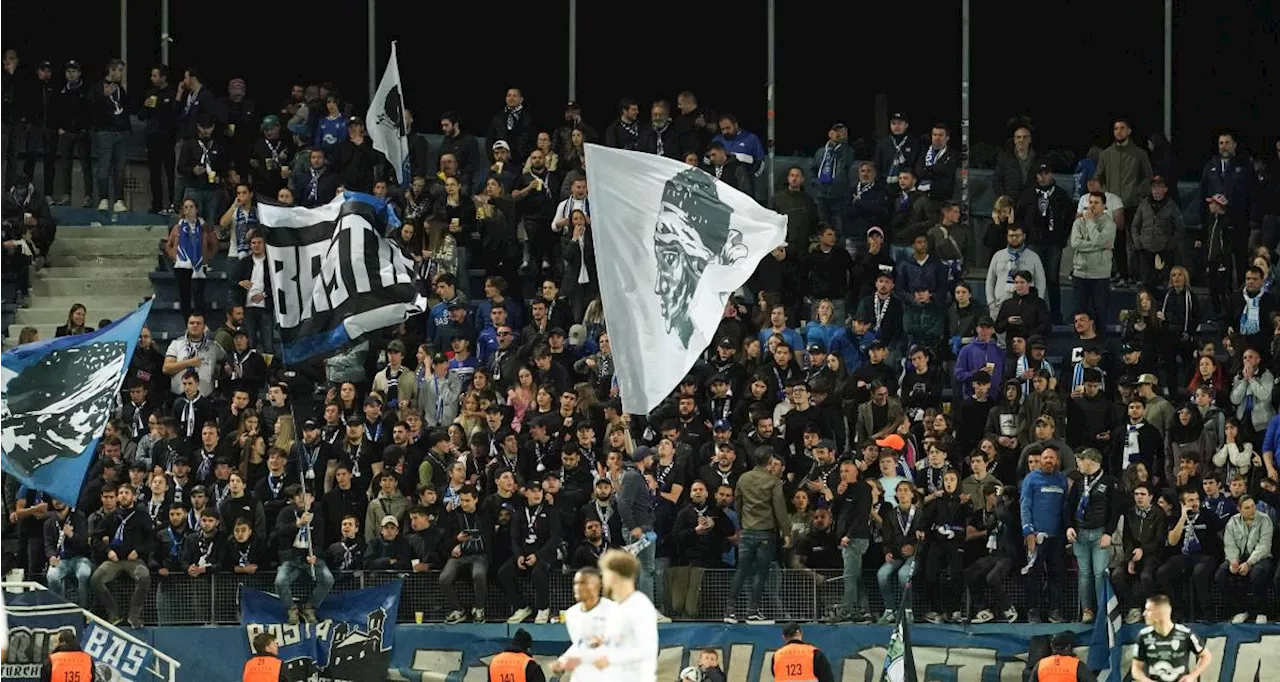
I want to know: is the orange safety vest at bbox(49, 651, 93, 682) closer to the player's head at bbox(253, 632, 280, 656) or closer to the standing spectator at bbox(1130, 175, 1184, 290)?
the player's head at bbox(253, 632, 280, 656)

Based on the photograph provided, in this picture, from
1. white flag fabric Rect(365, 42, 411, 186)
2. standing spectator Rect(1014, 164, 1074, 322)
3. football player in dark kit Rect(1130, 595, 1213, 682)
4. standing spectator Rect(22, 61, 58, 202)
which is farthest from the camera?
standing spectator Rect(22, 61, 58, 202)

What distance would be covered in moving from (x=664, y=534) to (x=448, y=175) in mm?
6881

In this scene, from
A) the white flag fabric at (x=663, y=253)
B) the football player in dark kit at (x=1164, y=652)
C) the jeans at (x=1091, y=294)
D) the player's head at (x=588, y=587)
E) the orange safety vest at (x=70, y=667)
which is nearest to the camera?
the player's head at (x=588, y=587)

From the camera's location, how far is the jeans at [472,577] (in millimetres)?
27984

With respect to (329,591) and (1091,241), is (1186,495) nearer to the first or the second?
(1091,241)

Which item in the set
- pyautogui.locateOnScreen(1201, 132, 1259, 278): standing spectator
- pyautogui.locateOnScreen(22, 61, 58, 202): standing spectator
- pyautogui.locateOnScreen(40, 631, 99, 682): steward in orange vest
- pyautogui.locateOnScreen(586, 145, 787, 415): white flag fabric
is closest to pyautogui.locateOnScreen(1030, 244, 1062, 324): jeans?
pyautogui.locateOnScreen(1201, 132, 1259, 278): standing spectator

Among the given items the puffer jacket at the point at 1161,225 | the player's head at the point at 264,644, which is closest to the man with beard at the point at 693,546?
the player's head at the point at 264,644

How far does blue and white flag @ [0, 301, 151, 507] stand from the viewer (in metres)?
25.7

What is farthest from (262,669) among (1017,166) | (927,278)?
(1017,166)

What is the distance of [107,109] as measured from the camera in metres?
35.2

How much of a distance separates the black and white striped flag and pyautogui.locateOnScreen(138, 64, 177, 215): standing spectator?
611cm

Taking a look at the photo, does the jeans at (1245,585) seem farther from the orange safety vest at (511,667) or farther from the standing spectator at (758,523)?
the orange safety vest at (511,667)

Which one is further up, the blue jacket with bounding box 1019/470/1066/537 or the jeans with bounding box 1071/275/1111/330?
the jeans with bounding box 1071/275/1111/330

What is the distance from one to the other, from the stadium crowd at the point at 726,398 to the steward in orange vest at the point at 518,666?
1.85 m
